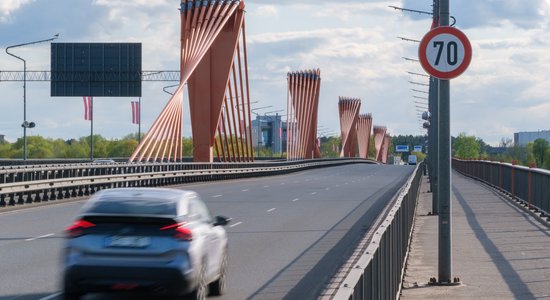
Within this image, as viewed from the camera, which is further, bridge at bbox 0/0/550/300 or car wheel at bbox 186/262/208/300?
bridge at bbox 0/0/550/300

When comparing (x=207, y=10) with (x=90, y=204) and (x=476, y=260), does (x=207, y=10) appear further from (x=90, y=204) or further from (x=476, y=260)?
(x=90, y=204)

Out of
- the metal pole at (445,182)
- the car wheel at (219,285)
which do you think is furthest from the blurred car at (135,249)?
the metal pole at (445,182)

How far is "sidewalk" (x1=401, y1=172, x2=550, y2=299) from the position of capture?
14263 millimetres

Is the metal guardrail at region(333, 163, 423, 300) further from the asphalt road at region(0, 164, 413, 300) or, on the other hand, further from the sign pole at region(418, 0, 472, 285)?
the asphalt road at region(0, 164, 413, 300)

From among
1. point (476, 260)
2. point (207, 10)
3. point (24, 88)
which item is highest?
point (207, 10)

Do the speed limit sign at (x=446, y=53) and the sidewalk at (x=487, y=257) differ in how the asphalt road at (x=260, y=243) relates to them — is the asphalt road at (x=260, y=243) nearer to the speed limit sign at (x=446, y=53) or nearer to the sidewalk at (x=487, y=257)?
the sidewalk at (x=487, y=257)

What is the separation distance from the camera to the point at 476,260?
17984 millimetres

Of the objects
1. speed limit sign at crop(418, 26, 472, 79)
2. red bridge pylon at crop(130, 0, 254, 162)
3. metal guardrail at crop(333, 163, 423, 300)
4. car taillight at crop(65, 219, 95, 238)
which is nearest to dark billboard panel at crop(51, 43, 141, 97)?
red bridge pylon at crop(130, 0, 254, 162)

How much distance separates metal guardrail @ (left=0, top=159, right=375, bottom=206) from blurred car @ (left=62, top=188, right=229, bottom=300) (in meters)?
19.7

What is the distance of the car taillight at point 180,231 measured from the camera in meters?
12.2

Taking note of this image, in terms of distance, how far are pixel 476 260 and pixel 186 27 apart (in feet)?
152

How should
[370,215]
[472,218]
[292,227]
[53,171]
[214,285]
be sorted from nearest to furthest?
[214,285] → [292,227] → [472,218] → [370,215] → [53,171]

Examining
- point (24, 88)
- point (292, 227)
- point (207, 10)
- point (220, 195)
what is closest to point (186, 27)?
point (207, 10)

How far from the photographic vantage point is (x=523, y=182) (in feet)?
110
